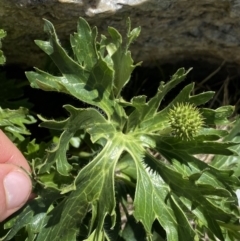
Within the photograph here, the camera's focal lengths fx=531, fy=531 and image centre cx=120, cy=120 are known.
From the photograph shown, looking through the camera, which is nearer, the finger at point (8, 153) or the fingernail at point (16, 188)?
the fingernail at point (16, 188)

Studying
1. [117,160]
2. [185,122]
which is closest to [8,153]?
[117,160]

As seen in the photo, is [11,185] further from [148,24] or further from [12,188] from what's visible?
[148,24]

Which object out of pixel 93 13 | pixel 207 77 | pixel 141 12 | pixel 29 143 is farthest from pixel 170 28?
pixel 29 143

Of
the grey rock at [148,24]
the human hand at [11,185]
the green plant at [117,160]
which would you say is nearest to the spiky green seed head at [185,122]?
the green plant at [117,160]

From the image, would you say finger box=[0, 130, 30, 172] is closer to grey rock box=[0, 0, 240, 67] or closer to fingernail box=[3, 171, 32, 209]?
fingernail box=[3, 171, 32, 209]

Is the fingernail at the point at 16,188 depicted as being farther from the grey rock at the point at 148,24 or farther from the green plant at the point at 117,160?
the grey rock at the point at 148,24

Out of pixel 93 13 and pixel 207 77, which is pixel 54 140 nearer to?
pixel 93 13

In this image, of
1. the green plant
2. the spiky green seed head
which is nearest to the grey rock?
the green plant
